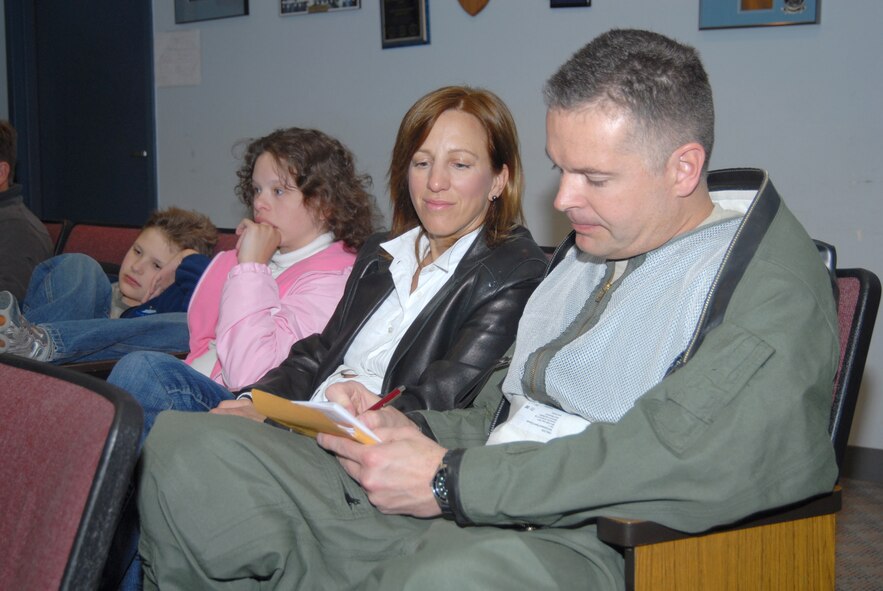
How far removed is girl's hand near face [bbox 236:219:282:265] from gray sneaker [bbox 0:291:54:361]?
76cm

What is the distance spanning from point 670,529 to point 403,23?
3.34 meters

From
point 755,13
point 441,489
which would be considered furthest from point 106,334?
point 755,13

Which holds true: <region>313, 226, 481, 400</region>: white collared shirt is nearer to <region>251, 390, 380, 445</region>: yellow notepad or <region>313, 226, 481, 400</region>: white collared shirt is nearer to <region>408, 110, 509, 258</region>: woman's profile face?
<region>408, 110, 509, 258</region>: woman's profile face

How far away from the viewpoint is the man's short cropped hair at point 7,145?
4.16m

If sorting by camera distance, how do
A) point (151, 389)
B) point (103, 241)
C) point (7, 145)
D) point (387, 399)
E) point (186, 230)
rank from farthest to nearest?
1. point (7, 145)
2. point (103, 241)
3. point (186, 230)
4. point (151, 389)
5. point (387, 399)

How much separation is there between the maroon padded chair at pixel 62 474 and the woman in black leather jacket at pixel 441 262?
3.31 ft

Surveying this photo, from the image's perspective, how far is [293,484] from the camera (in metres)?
1.58

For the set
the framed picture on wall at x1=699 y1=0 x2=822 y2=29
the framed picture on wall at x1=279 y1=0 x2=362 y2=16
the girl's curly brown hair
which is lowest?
the girl's curly brown hair

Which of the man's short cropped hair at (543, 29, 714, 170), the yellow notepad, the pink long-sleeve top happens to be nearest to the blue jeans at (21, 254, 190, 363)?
the pink long-sleeve top

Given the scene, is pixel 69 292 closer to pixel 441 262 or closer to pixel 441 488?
pixel 441 262

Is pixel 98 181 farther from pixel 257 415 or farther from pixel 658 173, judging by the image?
pixel 658 173

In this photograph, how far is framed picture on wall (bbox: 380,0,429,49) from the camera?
4.11 m

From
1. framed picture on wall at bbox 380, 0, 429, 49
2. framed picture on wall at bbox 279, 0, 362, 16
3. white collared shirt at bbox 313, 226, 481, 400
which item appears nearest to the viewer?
white collared shirt at bbox 313, 226, 481, 400

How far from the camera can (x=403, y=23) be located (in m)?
4.19
